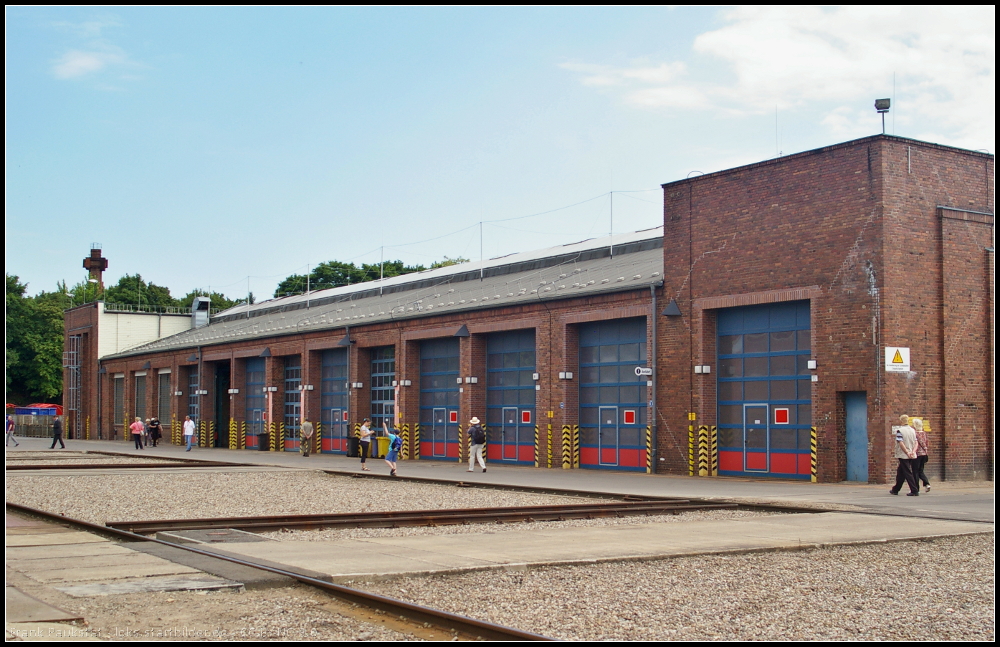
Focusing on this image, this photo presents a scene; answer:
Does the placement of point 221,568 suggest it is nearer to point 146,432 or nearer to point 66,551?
point 66,551

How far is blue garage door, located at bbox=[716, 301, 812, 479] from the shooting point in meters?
27.4

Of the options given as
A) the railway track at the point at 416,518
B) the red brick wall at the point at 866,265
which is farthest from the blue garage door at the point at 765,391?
the railway track at the point at 416,518

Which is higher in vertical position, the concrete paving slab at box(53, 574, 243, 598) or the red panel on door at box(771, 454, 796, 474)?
the concrete paving slab at box(53, 574, 243, 598)

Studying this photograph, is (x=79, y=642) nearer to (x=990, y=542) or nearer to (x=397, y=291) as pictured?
(x=990, y=542)

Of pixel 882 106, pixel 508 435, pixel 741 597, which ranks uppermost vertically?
pixel 882 106

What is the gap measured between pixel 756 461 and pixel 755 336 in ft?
11.3

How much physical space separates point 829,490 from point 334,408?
28353 millimetres

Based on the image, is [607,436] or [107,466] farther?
[107,466]

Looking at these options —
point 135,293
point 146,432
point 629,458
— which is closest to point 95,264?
point 135,293

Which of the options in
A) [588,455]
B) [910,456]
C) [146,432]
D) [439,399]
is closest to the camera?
[910,456]

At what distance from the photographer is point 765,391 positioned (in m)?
Result: 28.4

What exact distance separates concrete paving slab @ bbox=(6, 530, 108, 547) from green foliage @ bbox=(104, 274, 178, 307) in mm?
96664

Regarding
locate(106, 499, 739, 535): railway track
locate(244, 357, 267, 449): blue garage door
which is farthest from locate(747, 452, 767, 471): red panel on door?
locate(244, 357, 267, 449): blue garage door

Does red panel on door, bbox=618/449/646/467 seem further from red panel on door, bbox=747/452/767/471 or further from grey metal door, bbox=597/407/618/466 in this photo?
red panel on door, bbox=747/452/767/471
